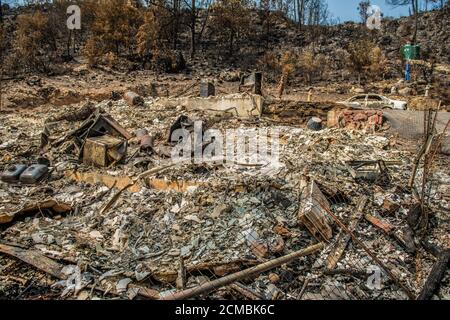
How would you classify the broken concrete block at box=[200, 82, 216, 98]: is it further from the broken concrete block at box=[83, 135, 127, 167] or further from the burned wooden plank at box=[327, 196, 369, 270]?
the burned wooden plank at box=[327, 196, 369, 270]

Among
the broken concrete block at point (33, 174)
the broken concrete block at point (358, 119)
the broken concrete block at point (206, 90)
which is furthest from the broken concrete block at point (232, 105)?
the broken concrete block at point (33, 174)

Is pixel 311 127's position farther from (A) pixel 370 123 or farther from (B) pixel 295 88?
(B) pixel 295 88

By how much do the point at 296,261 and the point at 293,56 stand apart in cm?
1630

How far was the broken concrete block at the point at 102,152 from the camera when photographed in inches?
245

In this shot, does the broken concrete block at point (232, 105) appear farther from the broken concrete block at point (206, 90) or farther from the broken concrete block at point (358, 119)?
the broken concrete block at point (358, 119)

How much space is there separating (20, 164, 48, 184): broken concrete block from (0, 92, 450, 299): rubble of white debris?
12 cm

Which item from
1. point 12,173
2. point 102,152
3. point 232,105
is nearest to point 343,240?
point 102,152

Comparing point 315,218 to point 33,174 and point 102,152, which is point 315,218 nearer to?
point 102,152

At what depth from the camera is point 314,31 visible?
23.3 metres

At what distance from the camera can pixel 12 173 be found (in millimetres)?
5906

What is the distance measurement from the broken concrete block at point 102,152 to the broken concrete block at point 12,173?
1.02 metres

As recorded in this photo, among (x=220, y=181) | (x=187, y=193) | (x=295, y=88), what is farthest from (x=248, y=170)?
(x=295, y=88)

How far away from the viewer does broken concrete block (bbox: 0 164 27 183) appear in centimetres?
586

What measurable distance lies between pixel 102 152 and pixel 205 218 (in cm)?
259
